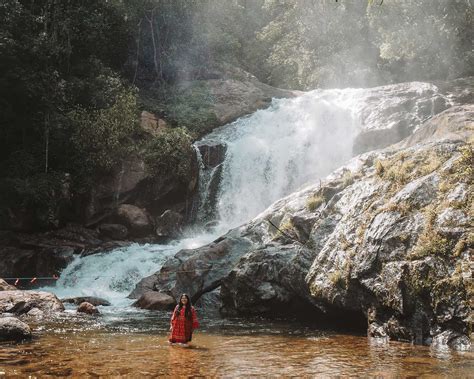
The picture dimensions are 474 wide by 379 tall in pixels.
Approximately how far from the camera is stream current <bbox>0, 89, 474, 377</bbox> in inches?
287

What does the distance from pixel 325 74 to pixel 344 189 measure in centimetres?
2620

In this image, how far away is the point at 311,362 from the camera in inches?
307

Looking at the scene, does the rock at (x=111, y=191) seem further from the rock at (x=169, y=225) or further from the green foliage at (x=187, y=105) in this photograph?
the green foliage at (x=187, y=105)

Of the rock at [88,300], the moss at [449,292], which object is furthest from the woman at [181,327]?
the rock at [88,300]

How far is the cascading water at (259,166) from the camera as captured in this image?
2055cm

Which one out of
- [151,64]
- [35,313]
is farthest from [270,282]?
[151,64]

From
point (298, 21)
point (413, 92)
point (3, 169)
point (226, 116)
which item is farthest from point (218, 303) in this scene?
point (298, 21)

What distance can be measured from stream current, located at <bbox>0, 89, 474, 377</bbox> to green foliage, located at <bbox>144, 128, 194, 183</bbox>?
→ 1.40m

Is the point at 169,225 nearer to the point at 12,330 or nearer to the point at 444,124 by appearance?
the point at 444,124

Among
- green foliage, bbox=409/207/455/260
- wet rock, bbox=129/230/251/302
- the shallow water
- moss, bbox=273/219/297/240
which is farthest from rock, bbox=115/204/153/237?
green foliage, bbox=409/207/455/260

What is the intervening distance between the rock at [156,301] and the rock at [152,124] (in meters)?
13.1

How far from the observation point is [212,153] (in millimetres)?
27203

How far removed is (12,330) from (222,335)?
4.27 m

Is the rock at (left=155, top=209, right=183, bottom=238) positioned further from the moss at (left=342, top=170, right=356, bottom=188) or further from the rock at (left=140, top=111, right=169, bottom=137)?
the moss at (left=342, top=170, right=356, bottom=188)
